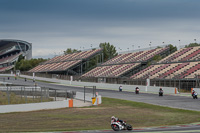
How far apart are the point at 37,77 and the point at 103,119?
279 feet

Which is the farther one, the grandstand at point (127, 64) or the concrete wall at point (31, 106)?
the grandstand at point (127, 64)

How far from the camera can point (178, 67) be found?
6738cm

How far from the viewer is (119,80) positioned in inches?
2808

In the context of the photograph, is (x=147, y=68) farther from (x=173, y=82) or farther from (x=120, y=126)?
(x=120, y=126)

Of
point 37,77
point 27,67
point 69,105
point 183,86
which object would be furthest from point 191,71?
point 27,67

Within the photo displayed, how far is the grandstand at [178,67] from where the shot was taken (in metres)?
60.3

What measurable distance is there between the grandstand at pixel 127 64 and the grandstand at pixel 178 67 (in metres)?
7.76

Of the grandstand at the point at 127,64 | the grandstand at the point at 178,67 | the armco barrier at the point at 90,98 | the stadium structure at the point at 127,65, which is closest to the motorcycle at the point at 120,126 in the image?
the armco barrier at the point at 90,98

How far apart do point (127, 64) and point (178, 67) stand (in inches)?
975

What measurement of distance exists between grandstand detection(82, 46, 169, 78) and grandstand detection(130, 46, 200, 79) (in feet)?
25.5

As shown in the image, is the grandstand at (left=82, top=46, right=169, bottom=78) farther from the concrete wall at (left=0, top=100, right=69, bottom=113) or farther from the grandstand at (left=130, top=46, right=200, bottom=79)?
the concrete wall at (left=0, top=100, right=69, bottom=113)

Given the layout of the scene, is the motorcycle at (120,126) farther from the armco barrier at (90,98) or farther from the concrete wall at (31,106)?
the armco barrier at (90,98)

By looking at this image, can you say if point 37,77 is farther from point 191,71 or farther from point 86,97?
point 86,97

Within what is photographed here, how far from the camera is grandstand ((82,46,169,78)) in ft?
276
